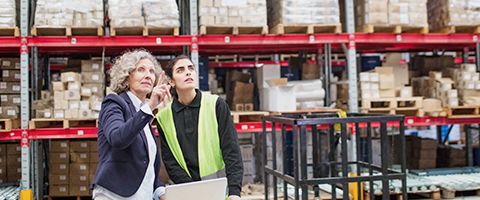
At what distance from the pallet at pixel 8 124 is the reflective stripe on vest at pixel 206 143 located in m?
4.30

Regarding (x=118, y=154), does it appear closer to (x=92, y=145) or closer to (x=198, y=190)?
(x=198, y=190)

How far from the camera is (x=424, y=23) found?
7.60 meters

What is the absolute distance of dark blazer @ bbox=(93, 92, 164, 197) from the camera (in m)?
2.69

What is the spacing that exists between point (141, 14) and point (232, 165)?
4.18 meters

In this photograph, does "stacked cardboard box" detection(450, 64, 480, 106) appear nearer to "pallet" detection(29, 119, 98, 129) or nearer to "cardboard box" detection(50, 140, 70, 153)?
"pallet" detection(29, 119, 98, 129)

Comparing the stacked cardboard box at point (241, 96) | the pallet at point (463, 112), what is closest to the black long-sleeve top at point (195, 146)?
the stacked cardboard box at point (241, 96)

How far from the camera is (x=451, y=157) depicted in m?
9.11

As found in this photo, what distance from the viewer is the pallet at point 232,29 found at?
7.04 metres

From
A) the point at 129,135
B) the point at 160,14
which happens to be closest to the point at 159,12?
the point at 160,14

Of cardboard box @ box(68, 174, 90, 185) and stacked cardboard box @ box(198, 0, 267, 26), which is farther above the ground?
stacked cardboard box @ box(198, 0, 267, 26)

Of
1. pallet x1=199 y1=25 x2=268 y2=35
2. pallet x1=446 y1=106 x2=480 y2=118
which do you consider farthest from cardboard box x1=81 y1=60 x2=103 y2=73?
pallet x1=446 y1=106 x2=480 y2=118

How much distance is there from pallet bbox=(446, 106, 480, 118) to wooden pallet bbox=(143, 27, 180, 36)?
4.36 metres

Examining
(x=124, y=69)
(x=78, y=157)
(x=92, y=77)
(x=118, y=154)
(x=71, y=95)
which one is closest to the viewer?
(x=118, y=154)

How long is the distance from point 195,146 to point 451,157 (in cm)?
718
